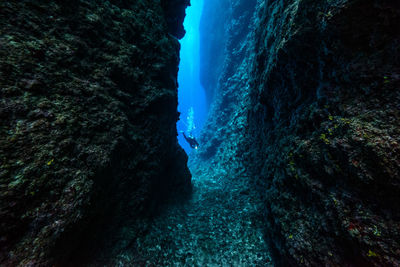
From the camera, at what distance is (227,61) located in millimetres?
25625

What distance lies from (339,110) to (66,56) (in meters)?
7.23

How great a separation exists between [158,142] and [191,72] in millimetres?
168748

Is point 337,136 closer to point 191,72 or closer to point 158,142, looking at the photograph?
point 158,142

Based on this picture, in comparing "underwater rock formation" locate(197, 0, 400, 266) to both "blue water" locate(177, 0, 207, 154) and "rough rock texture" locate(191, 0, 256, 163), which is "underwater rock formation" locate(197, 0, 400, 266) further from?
"blue water" locate(177, 0, 207, 154)

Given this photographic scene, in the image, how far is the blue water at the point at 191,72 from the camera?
291ft

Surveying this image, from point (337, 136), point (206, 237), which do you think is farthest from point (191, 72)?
point (337, 136)

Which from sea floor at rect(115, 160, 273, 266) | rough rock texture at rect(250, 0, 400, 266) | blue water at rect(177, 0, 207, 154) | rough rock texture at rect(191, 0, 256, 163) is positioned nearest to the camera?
rough rock texture at rect(250, 0, 400, 266)

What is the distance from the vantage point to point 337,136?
11.9 ft

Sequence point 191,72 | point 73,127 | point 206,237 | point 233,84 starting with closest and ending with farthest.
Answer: point 73,127 → point 206,237 → point 233,84 → point 191,72

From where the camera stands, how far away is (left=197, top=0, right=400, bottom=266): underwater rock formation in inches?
115

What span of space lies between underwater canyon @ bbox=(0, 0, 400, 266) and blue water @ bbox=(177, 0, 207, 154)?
68269mm

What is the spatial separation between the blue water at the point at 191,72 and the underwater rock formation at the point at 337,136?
69511 millimetres

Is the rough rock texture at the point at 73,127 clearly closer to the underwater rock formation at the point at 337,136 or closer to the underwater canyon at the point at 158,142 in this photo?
the underwater canyon at the point at 158,142

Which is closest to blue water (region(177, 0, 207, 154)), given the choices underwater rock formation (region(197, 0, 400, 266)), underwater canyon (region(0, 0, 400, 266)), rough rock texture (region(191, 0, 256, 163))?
rough rock texture (region(191, 0, 256, 163))
